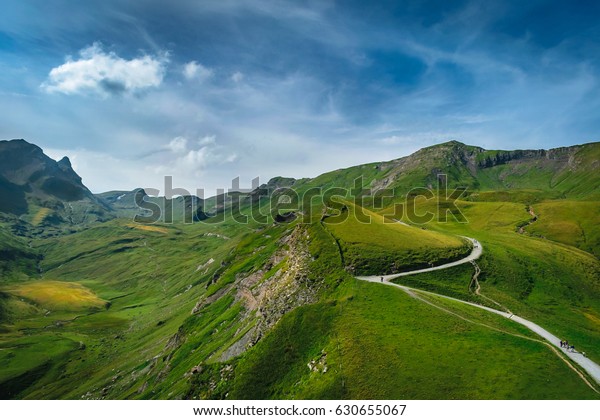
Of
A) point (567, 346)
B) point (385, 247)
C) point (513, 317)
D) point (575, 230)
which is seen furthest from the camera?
point (575, 230)

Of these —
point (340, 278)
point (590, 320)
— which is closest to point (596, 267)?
point (590, 320)

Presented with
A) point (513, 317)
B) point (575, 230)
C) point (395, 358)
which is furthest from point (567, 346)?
point (575, 230)

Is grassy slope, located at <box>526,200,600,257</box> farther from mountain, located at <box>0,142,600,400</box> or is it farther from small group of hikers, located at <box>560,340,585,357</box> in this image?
small group of hikers, located at <box>560,340,585,357</box>

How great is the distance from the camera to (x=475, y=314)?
213ft

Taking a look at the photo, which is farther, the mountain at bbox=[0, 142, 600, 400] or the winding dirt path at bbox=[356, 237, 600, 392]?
the winding dirt path at bbox=[356, 237, 600, 392]

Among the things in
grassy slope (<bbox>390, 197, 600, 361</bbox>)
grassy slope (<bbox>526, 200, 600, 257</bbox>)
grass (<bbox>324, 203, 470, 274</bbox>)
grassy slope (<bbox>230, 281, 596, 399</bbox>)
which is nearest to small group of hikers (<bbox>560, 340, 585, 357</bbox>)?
grassy slope (<bbox>390, 197, 600, 361</bbox>)

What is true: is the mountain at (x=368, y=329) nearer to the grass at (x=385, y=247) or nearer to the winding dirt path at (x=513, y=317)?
the grass at (x=385, y=247)

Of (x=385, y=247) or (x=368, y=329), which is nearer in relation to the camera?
(x=368, y=329)

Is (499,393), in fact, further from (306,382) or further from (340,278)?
(340,278)

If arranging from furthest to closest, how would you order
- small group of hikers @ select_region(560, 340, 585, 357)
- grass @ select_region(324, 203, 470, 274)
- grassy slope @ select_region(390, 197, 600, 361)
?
1. grass @ select_region(324, 203, 470, 274)
2. grassy slope @ select_region(390, 197, 600, 361)
3. small group of hikers @ select_region(560, 340, 585, 357)

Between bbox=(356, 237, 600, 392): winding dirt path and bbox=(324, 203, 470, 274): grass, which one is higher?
bbox=(324, 203, 470, 274): grass

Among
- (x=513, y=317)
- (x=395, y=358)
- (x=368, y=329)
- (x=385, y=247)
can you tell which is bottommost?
(x=513, y=317)

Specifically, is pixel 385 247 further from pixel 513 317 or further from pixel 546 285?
pixel 546 285

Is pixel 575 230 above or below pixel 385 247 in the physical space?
below
